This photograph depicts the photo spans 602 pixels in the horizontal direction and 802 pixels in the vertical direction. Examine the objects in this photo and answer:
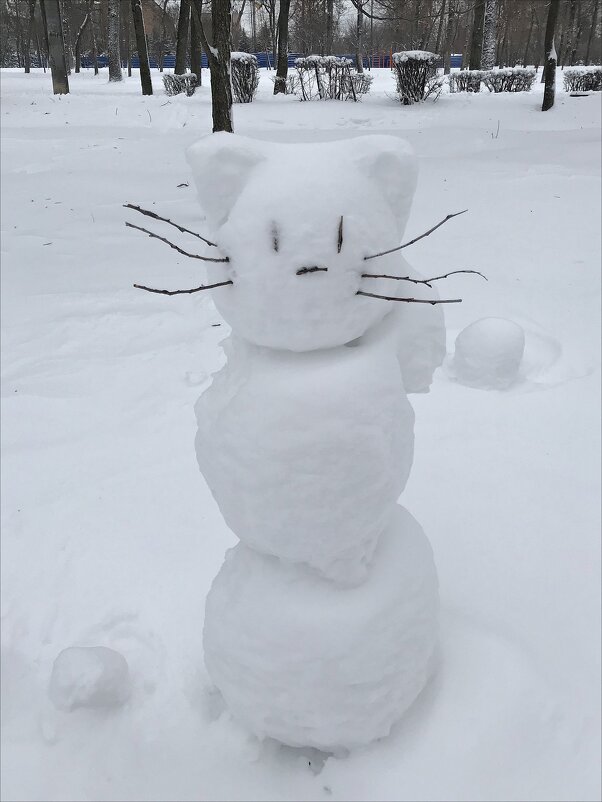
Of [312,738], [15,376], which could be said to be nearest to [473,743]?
[312,738]

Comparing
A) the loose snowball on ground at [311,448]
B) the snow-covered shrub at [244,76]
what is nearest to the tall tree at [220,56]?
the loose snowball on ground at [311,448]

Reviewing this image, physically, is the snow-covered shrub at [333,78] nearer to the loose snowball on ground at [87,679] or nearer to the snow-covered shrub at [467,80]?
the snow-covered shrub at [467,80]

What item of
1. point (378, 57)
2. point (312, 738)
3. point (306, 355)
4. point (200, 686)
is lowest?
point (200, 686)

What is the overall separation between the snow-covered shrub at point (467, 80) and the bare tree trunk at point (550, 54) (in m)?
3.70

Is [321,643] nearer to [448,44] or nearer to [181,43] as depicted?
[181,43]

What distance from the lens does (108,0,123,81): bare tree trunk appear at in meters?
15.8

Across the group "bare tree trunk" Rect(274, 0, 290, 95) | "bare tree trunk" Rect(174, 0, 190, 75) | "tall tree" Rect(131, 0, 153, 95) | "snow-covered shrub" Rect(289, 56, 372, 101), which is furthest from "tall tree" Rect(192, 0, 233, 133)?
"bare tree trunk" Rect(174, 0, 190, 75)

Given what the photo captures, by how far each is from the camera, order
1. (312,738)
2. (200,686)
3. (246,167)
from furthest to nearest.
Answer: (200,686) < (312,738) < (246,167)

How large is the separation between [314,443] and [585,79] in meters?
15.3

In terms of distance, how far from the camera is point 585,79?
530 inches

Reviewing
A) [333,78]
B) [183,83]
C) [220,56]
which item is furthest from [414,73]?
[220,56]

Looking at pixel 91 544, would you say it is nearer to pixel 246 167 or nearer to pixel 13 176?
pixel 246 167

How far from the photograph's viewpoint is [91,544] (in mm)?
2568

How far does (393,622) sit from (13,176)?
7505mm
